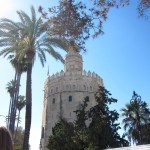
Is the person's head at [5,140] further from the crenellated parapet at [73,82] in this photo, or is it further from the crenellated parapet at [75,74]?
the crenellated parapet at [75,74]

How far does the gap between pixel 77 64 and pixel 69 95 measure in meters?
5.80

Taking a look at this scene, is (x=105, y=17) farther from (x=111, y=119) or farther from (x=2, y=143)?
A: (x=111, y=119)

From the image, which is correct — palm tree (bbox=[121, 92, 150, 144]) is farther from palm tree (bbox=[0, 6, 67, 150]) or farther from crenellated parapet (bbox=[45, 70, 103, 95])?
palm tree (bbox=[0, 6, 67, 150])

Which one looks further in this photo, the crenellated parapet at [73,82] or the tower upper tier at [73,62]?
the tower upper tier at [73,62]

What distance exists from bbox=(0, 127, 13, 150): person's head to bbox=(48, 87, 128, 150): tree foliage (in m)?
23.8

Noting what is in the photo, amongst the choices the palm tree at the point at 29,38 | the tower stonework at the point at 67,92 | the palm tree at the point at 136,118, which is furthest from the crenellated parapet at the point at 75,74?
the palm tree at the point at 29,38

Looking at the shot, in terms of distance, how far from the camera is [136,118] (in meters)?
41.8

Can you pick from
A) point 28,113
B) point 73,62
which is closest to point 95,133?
point 28,113

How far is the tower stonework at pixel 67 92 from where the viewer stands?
49.8m

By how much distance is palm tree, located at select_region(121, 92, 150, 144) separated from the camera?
134ft

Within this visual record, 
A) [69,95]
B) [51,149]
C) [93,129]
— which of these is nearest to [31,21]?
[93,129]

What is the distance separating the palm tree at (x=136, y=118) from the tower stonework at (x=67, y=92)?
368 inches

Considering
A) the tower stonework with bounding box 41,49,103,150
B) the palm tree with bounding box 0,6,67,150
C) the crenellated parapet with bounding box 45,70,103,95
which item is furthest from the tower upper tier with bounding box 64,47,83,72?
the palm tree with bounding box 0,6,67,150

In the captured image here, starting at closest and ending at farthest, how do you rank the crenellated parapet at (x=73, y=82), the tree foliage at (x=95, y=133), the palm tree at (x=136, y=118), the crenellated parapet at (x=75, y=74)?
the tree foliage at (x=95, y=133) < the palm tree at (x=136, y=118) < the crenellated parapet at (x=73, y=82) < the crenellated parapet at (x=75, y=74)
